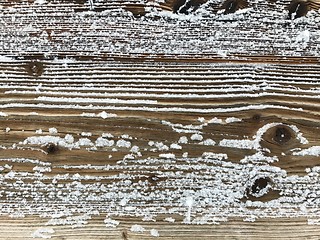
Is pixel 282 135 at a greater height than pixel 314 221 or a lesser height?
greater

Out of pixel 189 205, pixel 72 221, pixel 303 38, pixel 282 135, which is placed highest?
pixel 303 38

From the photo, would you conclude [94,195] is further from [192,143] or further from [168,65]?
[168,65]

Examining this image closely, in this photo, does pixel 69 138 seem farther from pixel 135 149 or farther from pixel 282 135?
pixel 282 135

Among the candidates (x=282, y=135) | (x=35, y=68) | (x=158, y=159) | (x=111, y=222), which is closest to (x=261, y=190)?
(x=282, y=135)

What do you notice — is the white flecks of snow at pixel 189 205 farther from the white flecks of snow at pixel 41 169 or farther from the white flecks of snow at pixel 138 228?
the white flecks of snow at pixel 41 169

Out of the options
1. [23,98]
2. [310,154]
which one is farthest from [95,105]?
[310,154]

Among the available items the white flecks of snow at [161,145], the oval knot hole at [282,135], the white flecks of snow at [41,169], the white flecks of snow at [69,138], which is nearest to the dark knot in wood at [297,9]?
the oval knot hole at [282,135]
